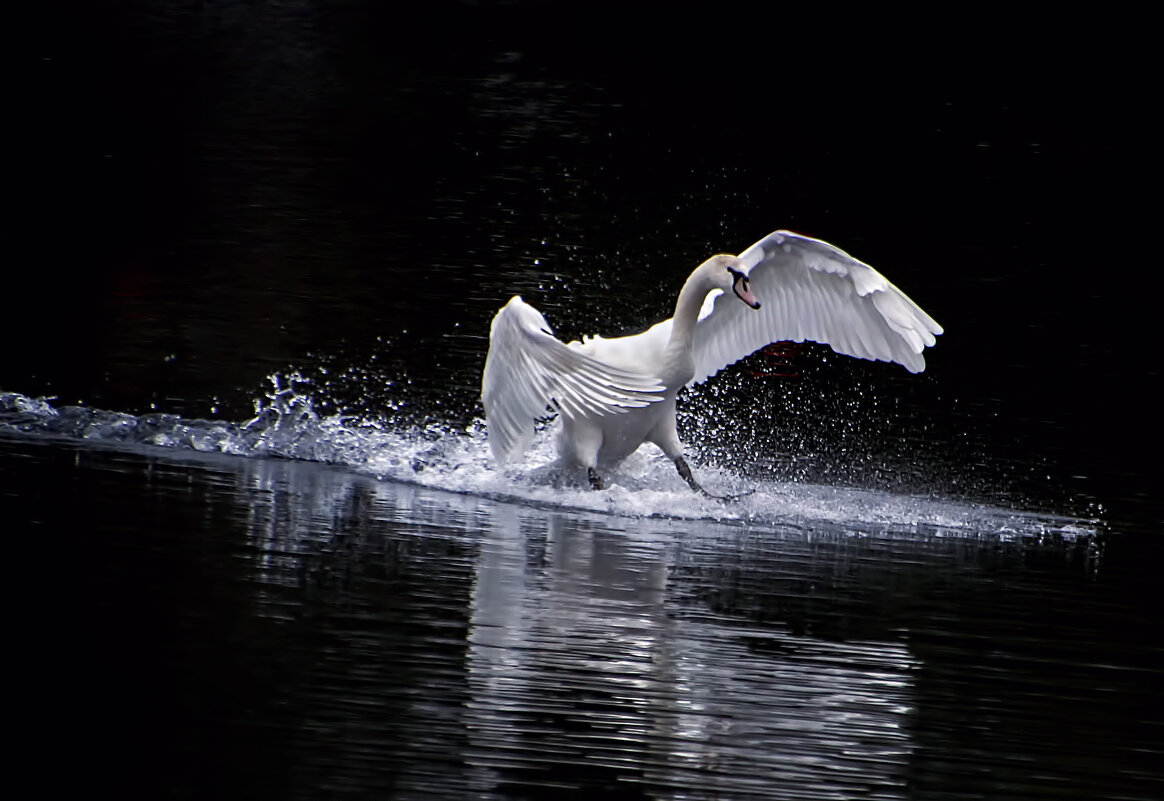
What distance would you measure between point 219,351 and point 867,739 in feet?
23.7

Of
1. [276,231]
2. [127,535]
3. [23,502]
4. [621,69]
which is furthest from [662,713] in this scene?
[621,69]

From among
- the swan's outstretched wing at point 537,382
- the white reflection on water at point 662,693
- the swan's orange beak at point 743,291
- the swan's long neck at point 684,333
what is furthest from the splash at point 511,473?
the white reflection on water at point 662,693

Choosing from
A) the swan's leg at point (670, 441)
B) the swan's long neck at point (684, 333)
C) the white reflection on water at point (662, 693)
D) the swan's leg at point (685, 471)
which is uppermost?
the swan's long neck at point (684, 333)

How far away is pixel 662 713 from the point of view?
606 centimetres

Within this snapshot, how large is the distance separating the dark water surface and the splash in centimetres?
4

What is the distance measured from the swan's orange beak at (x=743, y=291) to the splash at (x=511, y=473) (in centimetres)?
108

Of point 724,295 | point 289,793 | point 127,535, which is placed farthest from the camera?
point 724,295

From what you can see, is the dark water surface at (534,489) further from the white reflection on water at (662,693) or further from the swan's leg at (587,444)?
the swan's leg at (587,444)

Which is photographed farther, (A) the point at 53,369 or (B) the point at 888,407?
(B) the point at 888,407

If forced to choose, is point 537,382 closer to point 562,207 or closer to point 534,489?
point 534,489

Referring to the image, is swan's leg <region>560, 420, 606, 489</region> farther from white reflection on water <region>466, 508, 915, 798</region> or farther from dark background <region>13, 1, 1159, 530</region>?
white reflection on water <region>466, 508, 915, 798</region>

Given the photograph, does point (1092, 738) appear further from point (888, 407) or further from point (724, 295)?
point (888, 407)

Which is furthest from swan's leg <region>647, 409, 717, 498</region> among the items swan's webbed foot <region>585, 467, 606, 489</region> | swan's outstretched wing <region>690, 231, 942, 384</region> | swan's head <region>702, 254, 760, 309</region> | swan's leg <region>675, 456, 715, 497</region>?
swan's outstretched wing <region>690, 231, 942, 384</region>

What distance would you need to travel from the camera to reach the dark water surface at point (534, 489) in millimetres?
5855
